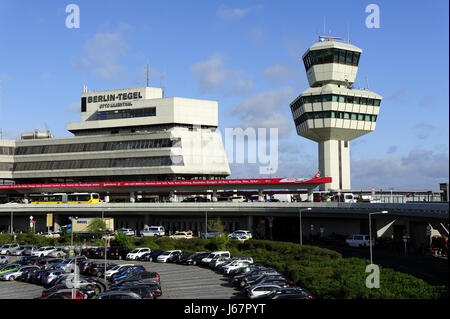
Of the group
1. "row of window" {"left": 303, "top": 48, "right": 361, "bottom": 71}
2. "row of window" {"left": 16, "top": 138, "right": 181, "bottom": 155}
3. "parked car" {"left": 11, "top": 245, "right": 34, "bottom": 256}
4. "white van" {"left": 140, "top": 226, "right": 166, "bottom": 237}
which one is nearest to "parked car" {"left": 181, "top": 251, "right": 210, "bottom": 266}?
"parked car" {"left": 11, "top": 245, "right": 34, "bottom": 256}

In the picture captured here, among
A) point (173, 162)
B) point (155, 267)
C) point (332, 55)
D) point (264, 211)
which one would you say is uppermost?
point (332, 55)

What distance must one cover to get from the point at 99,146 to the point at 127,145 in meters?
7.83

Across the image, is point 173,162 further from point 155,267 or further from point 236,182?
point 155,267

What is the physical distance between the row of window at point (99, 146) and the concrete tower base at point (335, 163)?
3231cm

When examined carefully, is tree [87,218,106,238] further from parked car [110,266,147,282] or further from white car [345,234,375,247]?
white car [345,234,375,247]

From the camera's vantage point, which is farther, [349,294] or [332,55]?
[332,55]

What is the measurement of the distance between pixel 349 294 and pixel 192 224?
64899 millimetres

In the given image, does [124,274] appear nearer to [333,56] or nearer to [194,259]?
[194,259]

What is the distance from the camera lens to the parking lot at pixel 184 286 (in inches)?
1532

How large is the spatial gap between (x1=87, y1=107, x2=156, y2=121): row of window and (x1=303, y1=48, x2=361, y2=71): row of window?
39.8m

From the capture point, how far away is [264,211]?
83.0m

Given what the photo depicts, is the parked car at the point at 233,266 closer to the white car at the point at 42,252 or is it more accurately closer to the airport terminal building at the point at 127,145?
the white car at the point at 42,252

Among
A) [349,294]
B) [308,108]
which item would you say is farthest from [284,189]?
[349,294]
